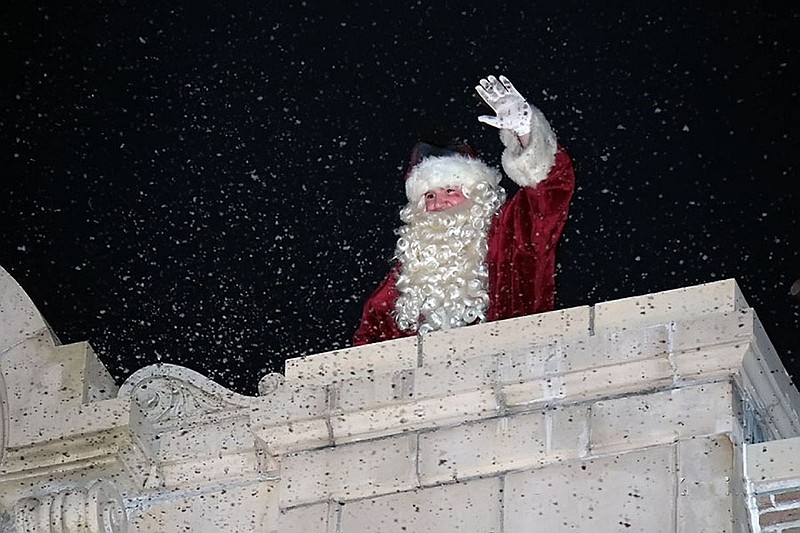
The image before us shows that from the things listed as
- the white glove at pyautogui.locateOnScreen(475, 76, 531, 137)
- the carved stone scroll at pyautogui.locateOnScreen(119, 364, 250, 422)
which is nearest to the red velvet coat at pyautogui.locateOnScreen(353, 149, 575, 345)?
the white glove at pyautogui.locateOnScreen(475, 76, 531, 137)

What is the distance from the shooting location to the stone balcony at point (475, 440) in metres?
6.08

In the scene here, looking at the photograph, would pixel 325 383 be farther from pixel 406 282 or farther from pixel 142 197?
pixel 142 197

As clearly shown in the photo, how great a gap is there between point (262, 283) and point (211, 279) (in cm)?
21

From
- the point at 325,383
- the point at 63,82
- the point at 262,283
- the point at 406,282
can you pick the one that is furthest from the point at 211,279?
the point at 325,383

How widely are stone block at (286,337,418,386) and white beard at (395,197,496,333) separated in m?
0.68

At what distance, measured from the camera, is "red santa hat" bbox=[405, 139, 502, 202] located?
7.82 meters

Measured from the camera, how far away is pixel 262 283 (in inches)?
364

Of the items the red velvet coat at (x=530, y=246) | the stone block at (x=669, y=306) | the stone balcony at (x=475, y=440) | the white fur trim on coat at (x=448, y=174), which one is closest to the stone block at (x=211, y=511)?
the stone balcony at (x=475, y=440)

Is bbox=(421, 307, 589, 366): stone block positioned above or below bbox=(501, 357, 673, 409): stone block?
above

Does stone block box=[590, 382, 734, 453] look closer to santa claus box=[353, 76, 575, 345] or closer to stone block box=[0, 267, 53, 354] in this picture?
santa claus box=[353, 76, 575, 345]

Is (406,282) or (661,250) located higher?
(661,250)

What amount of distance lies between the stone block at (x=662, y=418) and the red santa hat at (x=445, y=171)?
1782 millimetres

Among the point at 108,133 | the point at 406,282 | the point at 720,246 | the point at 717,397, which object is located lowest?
the point at 717,397

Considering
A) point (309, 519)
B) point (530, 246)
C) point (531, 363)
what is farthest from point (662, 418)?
point (530, 246)
